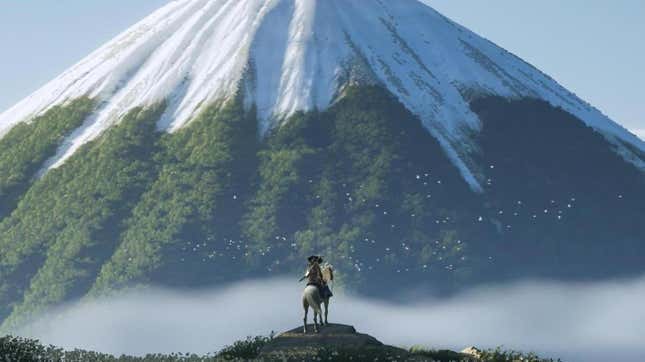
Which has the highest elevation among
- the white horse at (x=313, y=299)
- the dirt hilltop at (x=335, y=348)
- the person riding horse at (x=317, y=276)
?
the person riding horse at (x=317, y=276)

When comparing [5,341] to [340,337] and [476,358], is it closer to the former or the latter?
[340,337]

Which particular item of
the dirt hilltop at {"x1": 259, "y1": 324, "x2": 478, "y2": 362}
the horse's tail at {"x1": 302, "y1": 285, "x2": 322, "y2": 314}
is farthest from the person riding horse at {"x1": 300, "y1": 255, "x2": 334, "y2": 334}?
the dirt hilltop at {"x1": 259, "y1": 324, "x2": 478, "y2": 362}

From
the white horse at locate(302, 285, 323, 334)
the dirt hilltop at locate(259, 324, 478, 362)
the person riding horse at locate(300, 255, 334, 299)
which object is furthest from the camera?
the person riding horse at locate(300, 255, 334, 299)

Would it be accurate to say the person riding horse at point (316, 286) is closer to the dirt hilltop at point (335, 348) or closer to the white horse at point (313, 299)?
the white horse at point (313, 299)

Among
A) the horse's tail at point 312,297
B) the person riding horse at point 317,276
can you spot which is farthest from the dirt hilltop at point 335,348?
the person riding horse at point 317,276

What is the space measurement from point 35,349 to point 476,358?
15.4m

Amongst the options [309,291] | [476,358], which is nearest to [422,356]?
[476,358]

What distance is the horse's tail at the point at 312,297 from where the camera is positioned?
56.1 metres

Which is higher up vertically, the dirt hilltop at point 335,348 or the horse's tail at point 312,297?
the horse's tail at point 312,297

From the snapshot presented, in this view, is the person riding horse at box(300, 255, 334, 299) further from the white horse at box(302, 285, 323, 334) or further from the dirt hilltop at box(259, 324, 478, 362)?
the dirt hilltop at box(259, 324, 478, 362)

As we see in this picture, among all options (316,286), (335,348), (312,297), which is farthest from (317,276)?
(335,348)

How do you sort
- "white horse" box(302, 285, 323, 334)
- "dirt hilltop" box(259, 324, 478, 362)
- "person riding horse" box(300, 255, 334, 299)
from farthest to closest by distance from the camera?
"person riding horse" box(300, 255, 334, 299), "white horse" box(302, 285, 323, 334), "dirt hilltop" box(259, 324, 478, 362)

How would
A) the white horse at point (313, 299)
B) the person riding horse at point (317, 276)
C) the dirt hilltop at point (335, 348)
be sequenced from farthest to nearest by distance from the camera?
the person riding horse at point (317, 276)
the white horse at point (313, 299)
the dirt hilltop at point (335, 348)

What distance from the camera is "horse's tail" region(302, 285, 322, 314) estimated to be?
5612cm
